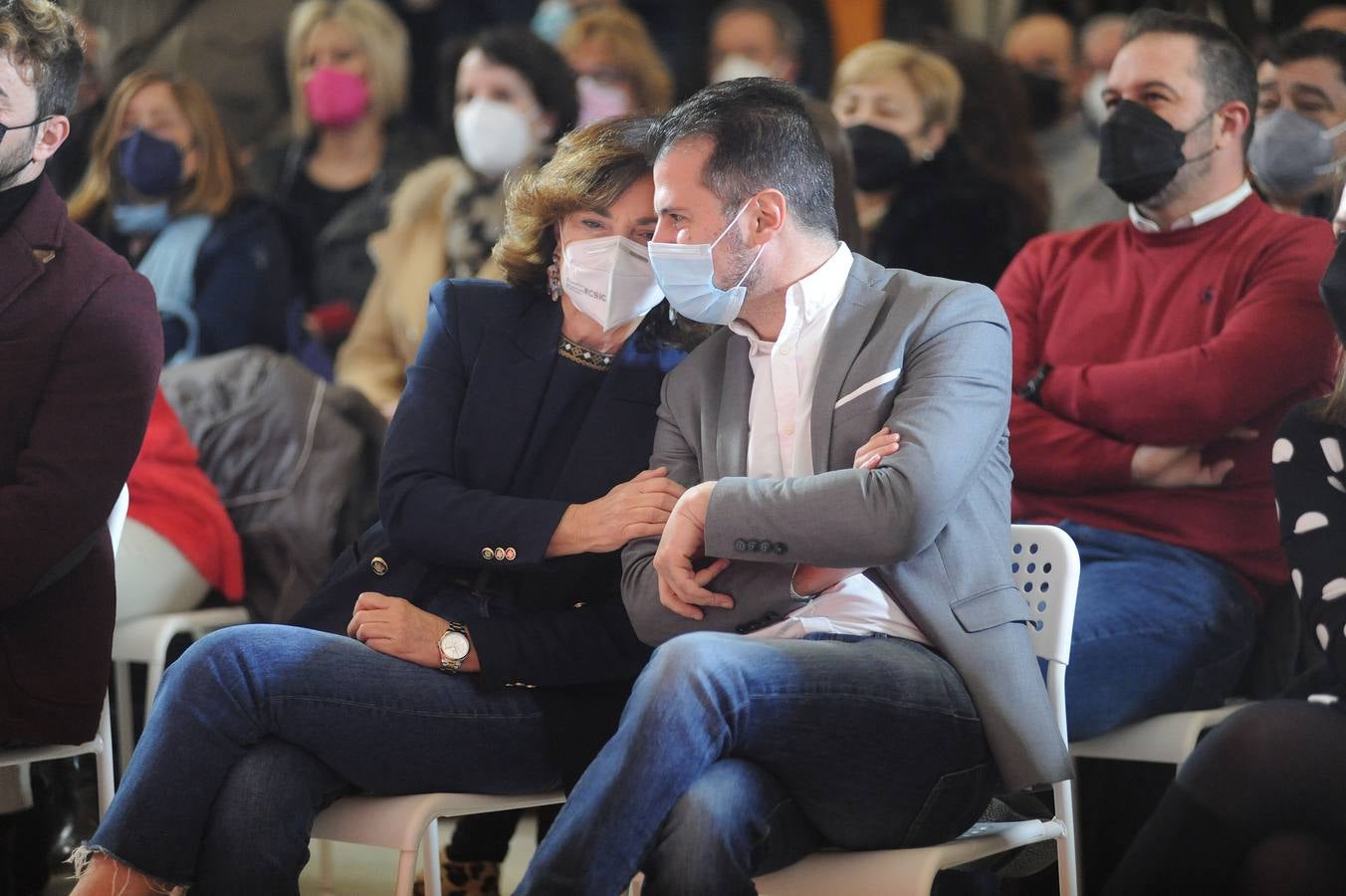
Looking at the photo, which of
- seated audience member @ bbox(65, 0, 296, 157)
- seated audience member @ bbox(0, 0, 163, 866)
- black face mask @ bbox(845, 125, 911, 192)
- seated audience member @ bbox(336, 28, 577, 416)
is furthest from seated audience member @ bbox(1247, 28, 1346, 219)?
seated audience member @ bbox(65, 0, 296, 157)

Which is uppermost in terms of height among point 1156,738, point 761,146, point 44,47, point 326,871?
point 44,47

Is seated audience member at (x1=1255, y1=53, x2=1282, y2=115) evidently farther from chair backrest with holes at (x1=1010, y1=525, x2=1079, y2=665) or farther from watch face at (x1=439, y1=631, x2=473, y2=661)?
watch face at (x1=439, y1=631, x2=473, y2=661)

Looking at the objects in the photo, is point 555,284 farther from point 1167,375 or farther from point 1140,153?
point 1140,153

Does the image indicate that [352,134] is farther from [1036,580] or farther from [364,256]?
[1036,580]

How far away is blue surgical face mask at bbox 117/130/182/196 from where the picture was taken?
4605 mm

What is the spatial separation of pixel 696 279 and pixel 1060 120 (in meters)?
3.70

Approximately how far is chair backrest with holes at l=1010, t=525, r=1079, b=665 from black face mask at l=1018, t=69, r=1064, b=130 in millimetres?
3587

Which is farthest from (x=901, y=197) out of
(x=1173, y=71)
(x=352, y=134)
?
(x=352, y=134)

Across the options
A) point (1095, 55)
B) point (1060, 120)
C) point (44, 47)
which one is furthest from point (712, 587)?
point (1095, 55)

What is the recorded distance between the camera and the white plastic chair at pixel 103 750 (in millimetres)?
2691

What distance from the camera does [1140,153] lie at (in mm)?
3182

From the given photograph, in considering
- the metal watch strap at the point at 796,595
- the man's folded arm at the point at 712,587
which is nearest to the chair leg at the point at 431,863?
the man's folded arm at the point at 712,587

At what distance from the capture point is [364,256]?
527 cm

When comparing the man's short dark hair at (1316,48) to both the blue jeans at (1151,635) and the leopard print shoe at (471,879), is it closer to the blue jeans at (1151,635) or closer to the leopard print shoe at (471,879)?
the blue jeans at (1151,635)
